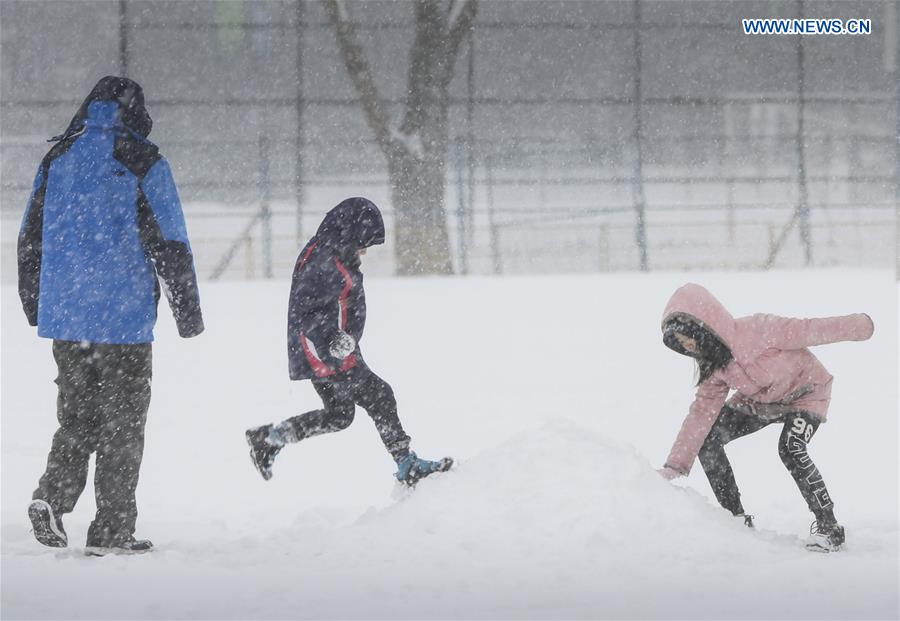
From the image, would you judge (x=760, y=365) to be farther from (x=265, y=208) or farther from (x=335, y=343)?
(x=265, y=208)

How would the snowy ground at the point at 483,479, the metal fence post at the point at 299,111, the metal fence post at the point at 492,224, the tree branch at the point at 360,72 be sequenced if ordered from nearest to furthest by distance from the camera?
the snowy ground at the point at 483,479, the metal fence post at the point at 299,111, the tree branch at the point at 360,72, the metal fence post at the point at 492,224

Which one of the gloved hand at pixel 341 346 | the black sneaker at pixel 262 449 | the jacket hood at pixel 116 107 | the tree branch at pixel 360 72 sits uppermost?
the tree branch at pixel 360 72

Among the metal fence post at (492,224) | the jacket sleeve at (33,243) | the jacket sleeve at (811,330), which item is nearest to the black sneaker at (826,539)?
the jacket sleeve at (811,330)

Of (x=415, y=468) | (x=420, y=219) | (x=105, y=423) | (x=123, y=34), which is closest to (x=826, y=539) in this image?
(x=415, y=468)

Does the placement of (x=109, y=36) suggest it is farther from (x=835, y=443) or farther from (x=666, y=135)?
(x=835, y=443)

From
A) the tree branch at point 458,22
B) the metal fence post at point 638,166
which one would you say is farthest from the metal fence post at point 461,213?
the metal fence post at point 638,166

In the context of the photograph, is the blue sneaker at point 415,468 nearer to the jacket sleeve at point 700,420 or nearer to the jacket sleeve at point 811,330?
the jacket sleeve at point 700,420

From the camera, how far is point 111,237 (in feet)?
13.6

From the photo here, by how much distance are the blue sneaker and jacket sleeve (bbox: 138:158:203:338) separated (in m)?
1.10

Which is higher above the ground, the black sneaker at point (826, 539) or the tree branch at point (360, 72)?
the tree branch at point (360, 72)

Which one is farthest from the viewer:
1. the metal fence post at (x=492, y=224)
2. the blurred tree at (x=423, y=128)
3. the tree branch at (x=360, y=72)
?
the metal fence post at (x=492, y=224)

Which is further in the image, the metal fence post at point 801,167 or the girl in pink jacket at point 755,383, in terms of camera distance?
the metal fence post at point 801,167

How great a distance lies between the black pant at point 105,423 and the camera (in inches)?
164

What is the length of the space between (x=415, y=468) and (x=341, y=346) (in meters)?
0.60
